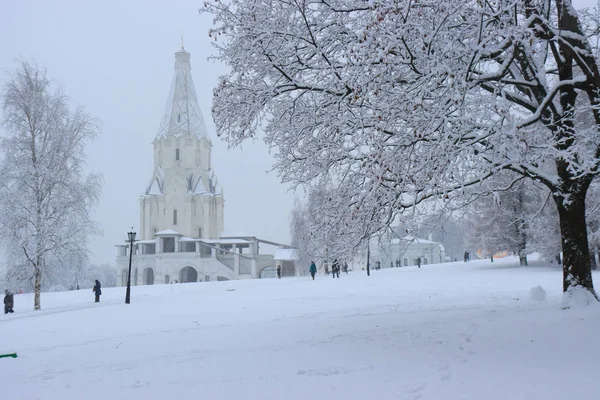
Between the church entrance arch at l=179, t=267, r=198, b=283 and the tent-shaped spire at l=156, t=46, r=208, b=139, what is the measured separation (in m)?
24.0

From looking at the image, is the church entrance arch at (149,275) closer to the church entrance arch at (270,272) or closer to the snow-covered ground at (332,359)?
the church entrance arch at (270,272)

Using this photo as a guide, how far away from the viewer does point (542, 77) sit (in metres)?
9.95

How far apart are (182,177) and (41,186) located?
62.9 meters

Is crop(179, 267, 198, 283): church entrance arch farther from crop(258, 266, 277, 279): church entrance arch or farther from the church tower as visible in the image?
crop(258, 266, 277, 279): church entrance arch

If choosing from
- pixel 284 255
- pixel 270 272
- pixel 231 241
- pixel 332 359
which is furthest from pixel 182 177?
pixel 332 359

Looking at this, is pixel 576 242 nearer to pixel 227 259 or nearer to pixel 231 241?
pixel 227 259

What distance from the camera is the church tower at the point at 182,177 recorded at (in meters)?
83.9

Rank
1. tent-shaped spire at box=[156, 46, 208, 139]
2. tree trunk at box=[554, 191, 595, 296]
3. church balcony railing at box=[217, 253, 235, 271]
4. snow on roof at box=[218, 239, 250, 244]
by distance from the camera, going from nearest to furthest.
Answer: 1. tree trunk at box=[554, 191, 595, 296]
2. church balcony railing at box=[217, 253, 235, 271]
3. snow on roof at box=[218, 239, 250, 244]
4. tent-shaped spire at box=[156, 46, 208, 139]

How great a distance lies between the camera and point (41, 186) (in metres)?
22.6

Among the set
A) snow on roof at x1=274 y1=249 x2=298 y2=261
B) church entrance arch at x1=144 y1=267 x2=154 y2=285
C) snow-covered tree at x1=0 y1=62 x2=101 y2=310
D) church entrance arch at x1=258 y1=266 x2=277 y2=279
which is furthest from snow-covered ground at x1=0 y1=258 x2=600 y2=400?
church entrance arch at x1=258 y1=266 x2=277 y2=279

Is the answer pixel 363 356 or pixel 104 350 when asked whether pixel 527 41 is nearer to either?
pixel 363 356

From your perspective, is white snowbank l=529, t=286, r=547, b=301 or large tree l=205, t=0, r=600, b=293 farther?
white snowbank l=529, t=286, r=547, b=301

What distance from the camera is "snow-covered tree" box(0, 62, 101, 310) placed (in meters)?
21.8

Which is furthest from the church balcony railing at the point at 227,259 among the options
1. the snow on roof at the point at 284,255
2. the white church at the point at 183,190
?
the snow on roof at the point at 284,255
